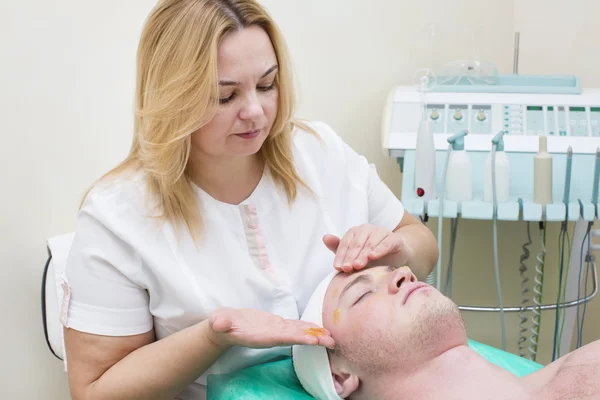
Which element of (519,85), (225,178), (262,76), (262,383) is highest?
(262,76)

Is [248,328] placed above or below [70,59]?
below

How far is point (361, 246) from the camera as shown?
1450mm

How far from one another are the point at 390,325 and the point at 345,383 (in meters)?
0.14

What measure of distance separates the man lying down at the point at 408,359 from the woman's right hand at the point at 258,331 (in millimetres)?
79

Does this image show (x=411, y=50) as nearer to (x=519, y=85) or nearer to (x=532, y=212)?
(x=519, y=85)

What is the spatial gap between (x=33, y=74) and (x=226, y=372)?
92 cm

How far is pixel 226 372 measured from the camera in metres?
1.48

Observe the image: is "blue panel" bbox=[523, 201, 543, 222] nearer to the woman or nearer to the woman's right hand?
the woman

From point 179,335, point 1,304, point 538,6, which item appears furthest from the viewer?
point 538,6

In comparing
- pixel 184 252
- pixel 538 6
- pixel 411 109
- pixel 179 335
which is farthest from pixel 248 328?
pixel 538 6

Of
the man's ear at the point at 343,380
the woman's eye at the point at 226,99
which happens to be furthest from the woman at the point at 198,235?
the man's ear at the point at 343,380

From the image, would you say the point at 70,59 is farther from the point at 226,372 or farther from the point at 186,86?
the point at 226,372

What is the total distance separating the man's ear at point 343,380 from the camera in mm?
1331

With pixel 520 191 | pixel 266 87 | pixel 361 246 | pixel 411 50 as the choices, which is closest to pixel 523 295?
pixel 520 191
